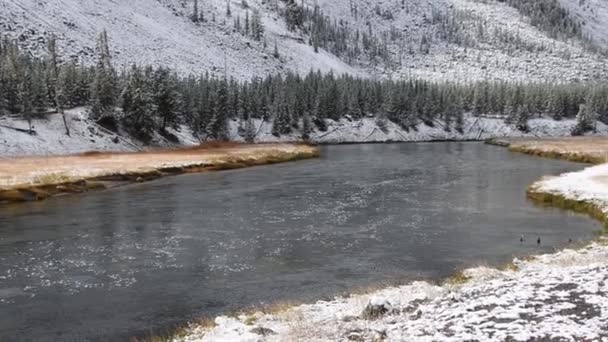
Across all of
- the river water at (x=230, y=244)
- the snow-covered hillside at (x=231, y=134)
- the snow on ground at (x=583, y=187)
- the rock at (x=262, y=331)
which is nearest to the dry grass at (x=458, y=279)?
the river water at (x=230, y=244)

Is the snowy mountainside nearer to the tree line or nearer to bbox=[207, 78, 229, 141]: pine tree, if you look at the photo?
the tree line

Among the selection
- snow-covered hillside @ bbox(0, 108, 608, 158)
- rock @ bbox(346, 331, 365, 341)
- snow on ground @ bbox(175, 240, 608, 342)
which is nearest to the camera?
snow on ground @ bbox(175, 240, 608, 342)

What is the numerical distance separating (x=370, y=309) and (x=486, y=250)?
52.1 feet

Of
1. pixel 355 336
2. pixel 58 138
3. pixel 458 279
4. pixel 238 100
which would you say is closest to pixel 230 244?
pixel 458 279

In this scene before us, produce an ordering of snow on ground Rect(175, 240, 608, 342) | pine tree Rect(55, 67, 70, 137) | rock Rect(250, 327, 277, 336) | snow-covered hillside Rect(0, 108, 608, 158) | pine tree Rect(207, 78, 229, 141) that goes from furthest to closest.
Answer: pine tree Rect(207, 78, 229, 141)
pine tree Rect(55, 67, 70, 137)
snow-covered hillside Rect(0, 108, 608, 158)
rock Rect(250, 327, 277, 336)
snow on ground Rect(175, 240, 608, 342)

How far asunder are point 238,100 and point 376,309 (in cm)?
12197

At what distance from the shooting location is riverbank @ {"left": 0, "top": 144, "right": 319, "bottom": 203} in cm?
5394

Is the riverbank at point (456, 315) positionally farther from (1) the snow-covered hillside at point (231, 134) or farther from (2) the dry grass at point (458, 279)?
(1) the snow-covered hillside at point (231, 134)

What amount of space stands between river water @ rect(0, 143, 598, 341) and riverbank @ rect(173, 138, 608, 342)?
139 inches

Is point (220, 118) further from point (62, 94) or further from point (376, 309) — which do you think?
point (376, 309)

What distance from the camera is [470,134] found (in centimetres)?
16575

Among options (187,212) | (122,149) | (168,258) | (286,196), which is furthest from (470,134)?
(168,258)

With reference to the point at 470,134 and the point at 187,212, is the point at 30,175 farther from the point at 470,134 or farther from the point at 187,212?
the point at 470,134

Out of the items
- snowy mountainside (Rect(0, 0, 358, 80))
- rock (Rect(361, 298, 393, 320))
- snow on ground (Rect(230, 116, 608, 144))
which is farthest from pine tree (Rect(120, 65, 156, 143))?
rock (Rect(361, 298, 393, 320))
